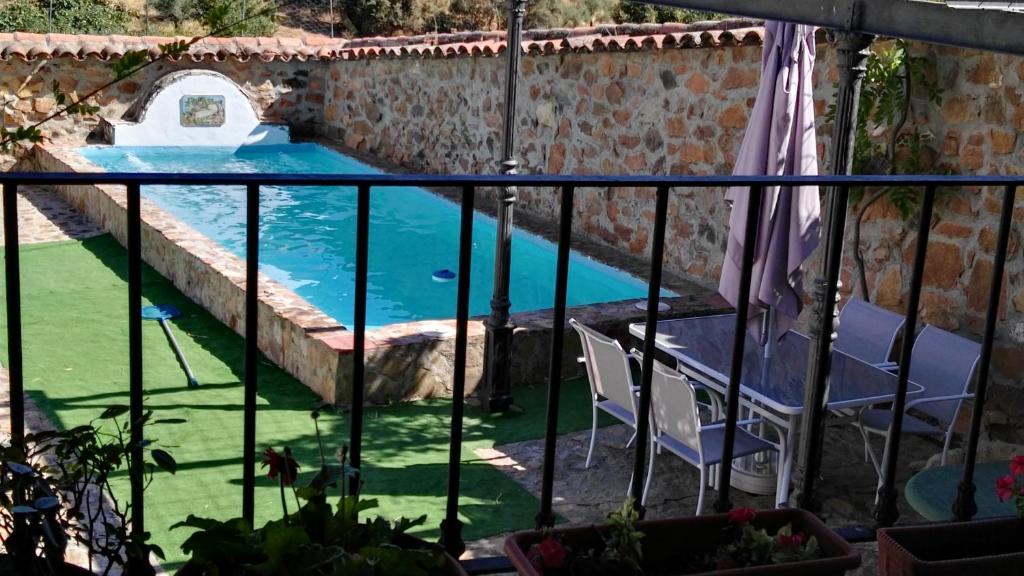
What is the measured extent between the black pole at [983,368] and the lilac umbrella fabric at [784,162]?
1.89 m

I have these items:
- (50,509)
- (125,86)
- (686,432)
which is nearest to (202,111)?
(125,86)

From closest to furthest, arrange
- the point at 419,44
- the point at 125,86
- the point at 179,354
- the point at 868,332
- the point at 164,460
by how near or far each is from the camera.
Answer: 1. the point at 164,460
2. the point at 868,332
3. the point at 179,354
4. the point at 419,44
5. the point at 125,86

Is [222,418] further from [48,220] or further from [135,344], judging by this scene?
[48,220]

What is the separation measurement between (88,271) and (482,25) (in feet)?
50.5

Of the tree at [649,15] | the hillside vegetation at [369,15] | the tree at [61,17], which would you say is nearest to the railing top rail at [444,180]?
the tree at [61,17]

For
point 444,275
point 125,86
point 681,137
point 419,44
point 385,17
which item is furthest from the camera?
point 385,17

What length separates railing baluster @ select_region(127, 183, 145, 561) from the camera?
5.66 feet

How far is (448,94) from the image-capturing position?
1079 centimetres

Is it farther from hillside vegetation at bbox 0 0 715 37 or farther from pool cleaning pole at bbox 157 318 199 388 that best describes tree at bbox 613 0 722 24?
pool cleaning pole at bbox 157 318 199 388

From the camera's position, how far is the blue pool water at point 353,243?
802 centimetres

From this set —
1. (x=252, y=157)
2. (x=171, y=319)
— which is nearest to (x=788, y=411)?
(x=171, y=319)

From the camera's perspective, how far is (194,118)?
13.3 metres

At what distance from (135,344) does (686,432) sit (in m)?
2.69

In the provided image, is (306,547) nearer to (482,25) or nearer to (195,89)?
(195,89)
